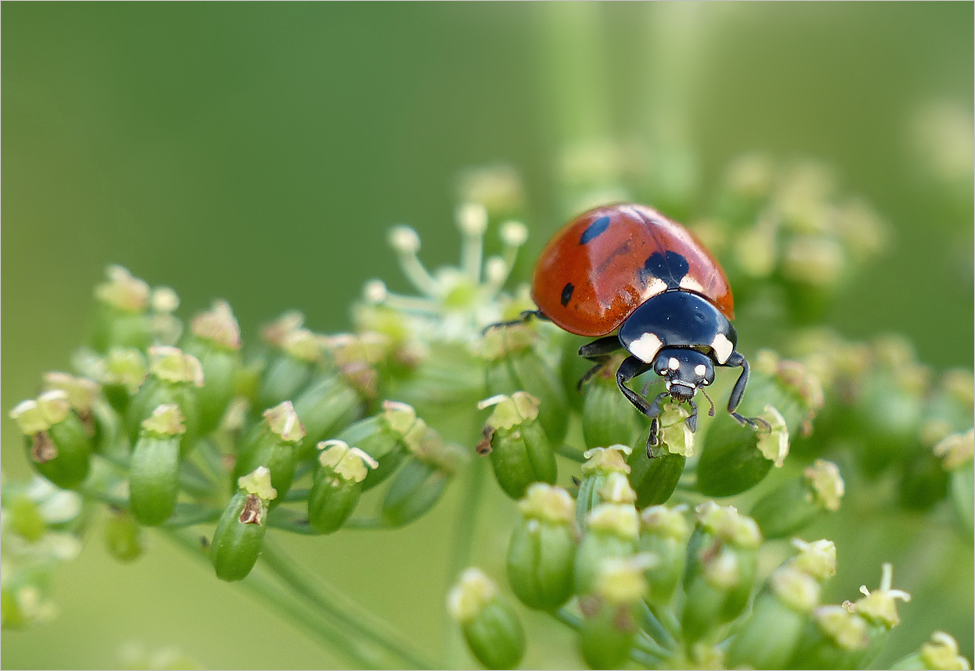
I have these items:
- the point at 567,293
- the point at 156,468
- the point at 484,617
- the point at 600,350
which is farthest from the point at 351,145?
the point at 484,617

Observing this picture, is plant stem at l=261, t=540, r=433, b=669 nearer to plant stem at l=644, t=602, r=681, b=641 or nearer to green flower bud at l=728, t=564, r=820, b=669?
plant stem at l=644, t=602, r=681, b=641

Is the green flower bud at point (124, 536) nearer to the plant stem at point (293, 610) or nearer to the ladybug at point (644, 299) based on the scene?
the plant stem at point (293, 610)

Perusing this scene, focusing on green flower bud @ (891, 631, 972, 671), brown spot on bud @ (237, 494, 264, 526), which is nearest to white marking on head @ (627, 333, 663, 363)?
green flower bud @ (891, 631, 972, 671)

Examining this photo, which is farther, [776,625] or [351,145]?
[351,145]

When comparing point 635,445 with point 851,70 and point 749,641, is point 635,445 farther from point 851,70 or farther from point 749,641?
point 851,70

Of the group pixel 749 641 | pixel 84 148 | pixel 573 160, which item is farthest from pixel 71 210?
pixel 749 641

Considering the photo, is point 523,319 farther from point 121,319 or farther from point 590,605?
point 121,319

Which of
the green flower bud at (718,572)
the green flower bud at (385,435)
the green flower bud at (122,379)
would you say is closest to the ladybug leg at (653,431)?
the green flower bud at (718,572)
